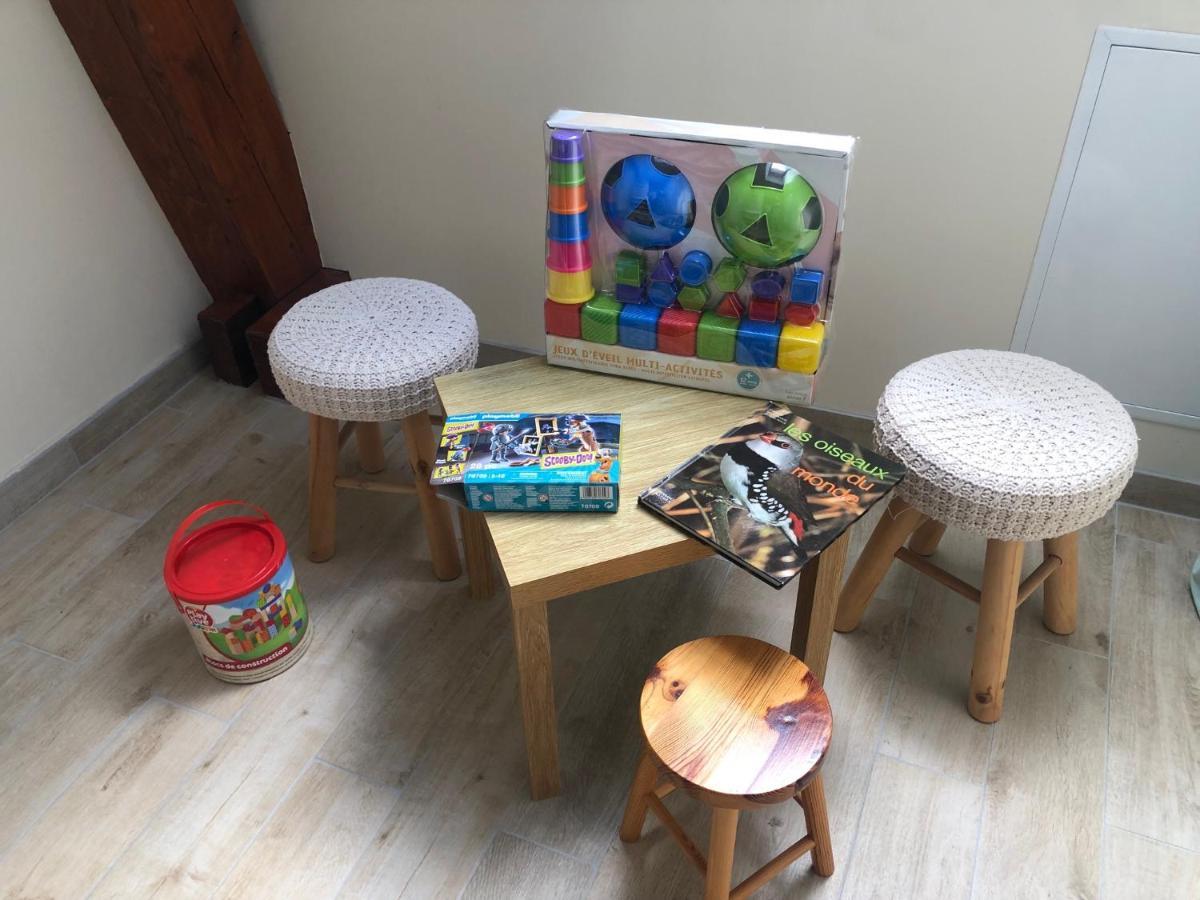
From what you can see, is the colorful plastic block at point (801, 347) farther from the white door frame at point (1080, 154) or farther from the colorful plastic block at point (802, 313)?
the white door frame at point (1080, 154)

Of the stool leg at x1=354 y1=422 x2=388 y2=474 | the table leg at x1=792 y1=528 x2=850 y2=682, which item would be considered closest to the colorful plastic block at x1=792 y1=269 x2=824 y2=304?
the table leg at x1=792 y1=528 x2=850 y2=682

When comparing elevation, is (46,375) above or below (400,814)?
above

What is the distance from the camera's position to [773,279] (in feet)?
4.55

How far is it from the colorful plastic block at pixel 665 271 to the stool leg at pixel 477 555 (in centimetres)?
51

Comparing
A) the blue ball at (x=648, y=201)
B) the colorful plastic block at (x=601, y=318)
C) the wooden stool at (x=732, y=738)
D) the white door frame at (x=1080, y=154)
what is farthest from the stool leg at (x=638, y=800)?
the white door frame at (x=1080, y=154)

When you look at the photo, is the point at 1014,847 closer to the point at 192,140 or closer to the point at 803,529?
the point at 803,529

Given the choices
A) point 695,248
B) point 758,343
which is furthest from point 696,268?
point 758,343

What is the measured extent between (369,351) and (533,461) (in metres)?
0.47

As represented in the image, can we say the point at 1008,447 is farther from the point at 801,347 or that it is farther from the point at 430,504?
the point at 430,504

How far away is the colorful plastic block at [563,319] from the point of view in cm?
147

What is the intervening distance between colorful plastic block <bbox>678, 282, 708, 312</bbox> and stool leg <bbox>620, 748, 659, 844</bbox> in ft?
2.10

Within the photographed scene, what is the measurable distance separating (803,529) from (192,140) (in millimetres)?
1444

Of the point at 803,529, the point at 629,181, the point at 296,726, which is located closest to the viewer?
the point at 803,529

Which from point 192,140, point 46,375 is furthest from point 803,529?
point 46,375
